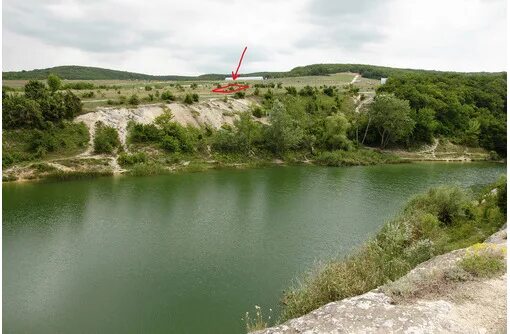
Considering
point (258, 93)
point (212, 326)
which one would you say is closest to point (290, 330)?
point (212, 326)

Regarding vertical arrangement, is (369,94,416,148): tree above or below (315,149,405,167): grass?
above

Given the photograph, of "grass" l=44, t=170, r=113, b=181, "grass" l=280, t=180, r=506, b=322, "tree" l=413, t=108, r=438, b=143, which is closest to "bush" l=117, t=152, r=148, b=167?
"grass" l=44, t=170, r=113, b=181

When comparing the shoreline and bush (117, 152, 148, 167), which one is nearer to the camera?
the shoreline

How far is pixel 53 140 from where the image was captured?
45.5 metres

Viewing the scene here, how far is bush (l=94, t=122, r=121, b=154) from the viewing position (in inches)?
1868

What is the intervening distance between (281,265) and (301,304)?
19.5ft

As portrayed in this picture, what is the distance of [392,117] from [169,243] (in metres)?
48.7

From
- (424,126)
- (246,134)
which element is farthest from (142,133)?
(424,126)

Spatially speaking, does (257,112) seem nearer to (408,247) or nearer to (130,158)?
(130,158)

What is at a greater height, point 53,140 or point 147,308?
point 53,140

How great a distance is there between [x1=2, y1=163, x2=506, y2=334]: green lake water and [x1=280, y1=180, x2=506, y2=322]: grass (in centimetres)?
210

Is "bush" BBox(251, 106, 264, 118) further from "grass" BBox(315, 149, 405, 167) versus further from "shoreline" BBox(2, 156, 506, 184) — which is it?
"grass" BBox(315, 149, 405, 167)

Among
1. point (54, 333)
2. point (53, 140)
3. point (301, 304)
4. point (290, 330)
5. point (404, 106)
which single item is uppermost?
point (404, 106)

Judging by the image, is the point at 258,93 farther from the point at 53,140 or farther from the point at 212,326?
the point at 212,326
